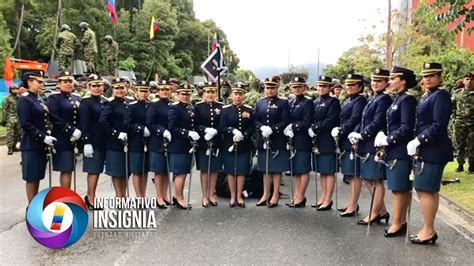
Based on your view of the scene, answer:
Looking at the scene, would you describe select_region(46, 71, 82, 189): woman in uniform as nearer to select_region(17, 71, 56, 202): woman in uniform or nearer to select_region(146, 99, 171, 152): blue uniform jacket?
select_region(17, 71, 56, 202): woman in uniform

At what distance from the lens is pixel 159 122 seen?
699 centimetres

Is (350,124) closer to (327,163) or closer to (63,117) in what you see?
(327,163)

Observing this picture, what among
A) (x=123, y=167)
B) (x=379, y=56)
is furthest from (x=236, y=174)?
(x=379, y=56)

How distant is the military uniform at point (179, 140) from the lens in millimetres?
6907

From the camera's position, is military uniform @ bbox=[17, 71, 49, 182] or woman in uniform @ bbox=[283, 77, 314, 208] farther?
woman in uniform @ bbox=[283, 77, 314, 208]

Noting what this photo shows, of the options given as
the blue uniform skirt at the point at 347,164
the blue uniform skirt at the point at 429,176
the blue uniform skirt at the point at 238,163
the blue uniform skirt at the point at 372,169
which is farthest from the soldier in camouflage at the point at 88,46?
the blue uniform skirt at the point at 429,176

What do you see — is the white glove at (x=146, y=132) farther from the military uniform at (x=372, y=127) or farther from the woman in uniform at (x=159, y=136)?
the military uniform at (x=372, y=127)

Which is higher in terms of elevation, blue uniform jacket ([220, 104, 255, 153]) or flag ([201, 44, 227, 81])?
flag ([201, 44, 227, 81])

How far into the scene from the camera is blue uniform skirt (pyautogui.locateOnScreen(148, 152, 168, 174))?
6.97 m

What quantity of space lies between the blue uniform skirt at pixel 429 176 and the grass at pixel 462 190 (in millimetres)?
2112

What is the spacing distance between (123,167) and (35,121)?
1.38 metres

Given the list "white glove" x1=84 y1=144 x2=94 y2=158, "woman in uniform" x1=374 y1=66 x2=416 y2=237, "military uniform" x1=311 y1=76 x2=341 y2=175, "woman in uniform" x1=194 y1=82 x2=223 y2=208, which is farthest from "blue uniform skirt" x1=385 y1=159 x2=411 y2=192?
"white glove" x1=84 y1=144 x2=94 y2=158

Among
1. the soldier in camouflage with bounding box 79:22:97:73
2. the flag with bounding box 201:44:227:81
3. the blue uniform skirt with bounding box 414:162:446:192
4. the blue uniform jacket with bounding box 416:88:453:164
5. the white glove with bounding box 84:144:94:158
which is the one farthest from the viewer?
the soldier in camouflage with bounding box 79:22:97:73

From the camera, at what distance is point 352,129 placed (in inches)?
257
